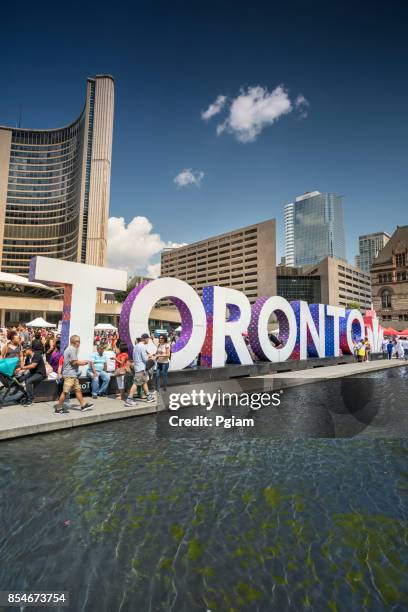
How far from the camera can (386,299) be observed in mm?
82938

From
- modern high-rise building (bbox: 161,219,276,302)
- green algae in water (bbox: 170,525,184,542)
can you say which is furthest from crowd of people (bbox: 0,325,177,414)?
modern high-rise building (bbox: 161,219,276,302)

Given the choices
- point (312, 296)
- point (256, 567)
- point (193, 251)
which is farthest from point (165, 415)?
point (193, 251)

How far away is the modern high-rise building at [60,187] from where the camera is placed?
4097 inches

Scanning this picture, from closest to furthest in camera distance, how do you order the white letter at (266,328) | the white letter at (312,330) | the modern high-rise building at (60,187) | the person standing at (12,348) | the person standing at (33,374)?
the person standing at (33,374) → the person standing at (12,348) → the white letter at (266,328) → the white letter at (312,330) → the modern high-rise building at (60,187)

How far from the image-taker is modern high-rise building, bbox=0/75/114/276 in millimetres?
104062

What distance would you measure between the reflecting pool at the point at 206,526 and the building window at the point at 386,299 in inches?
3440

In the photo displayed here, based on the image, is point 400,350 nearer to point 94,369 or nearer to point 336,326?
point 336,326

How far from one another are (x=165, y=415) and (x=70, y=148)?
136551 millimetres

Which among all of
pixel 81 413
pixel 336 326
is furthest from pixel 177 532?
pixel 336 326

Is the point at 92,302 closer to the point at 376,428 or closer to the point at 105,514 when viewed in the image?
the point at 105,514

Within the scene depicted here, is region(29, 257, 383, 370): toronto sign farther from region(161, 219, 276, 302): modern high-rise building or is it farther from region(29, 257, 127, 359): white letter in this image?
region(161, 219, 276, 302): modern high-rise building

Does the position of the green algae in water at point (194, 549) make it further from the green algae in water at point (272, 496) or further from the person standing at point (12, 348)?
the person standing at point (12, 348)

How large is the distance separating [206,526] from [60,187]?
13652 cm

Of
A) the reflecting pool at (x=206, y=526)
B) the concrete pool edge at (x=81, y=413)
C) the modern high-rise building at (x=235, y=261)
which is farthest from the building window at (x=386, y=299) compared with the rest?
the reflecting pool at (x=206, y=526)
